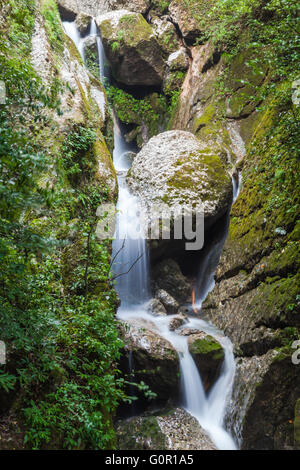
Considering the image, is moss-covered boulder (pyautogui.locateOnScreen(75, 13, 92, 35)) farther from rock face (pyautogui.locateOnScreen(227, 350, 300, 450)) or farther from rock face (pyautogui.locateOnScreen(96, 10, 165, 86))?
rock face (pyautogui.locateOnScreen(227, 350, 300, 450))

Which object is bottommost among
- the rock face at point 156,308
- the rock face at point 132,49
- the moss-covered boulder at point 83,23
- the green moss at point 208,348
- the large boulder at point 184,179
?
the green moss at point 208,348

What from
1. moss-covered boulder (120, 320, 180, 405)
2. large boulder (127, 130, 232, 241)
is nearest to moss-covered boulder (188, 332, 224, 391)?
moss-covered boulder (120, 320, 180, 405)

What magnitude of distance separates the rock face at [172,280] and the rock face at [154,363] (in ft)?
10.5

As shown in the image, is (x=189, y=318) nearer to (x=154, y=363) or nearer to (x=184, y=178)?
(x=154, y=363)

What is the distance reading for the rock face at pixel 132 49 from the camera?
1365 cm

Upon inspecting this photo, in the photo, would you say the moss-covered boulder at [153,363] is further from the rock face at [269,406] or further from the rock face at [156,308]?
the rock face at [156,308]

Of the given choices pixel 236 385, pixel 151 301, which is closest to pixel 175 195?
pixel 151 301

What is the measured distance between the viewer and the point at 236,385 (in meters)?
5.18

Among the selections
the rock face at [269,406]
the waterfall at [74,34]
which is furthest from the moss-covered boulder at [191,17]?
the rock face at [269,406]

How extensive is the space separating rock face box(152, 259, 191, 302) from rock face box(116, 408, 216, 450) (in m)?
3.80

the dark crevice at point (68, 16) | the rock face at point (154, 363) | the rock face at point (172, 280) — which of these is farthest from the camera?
the dark crevice at point (68, 16)

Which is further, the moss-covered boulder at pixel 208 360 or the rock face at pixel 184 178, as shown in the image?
the rock face at pixel 184 178

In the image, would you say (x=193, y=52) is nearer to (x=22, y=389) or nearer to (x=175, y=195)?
(x=175, y=195)

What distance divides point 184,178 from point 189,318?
3771mm
